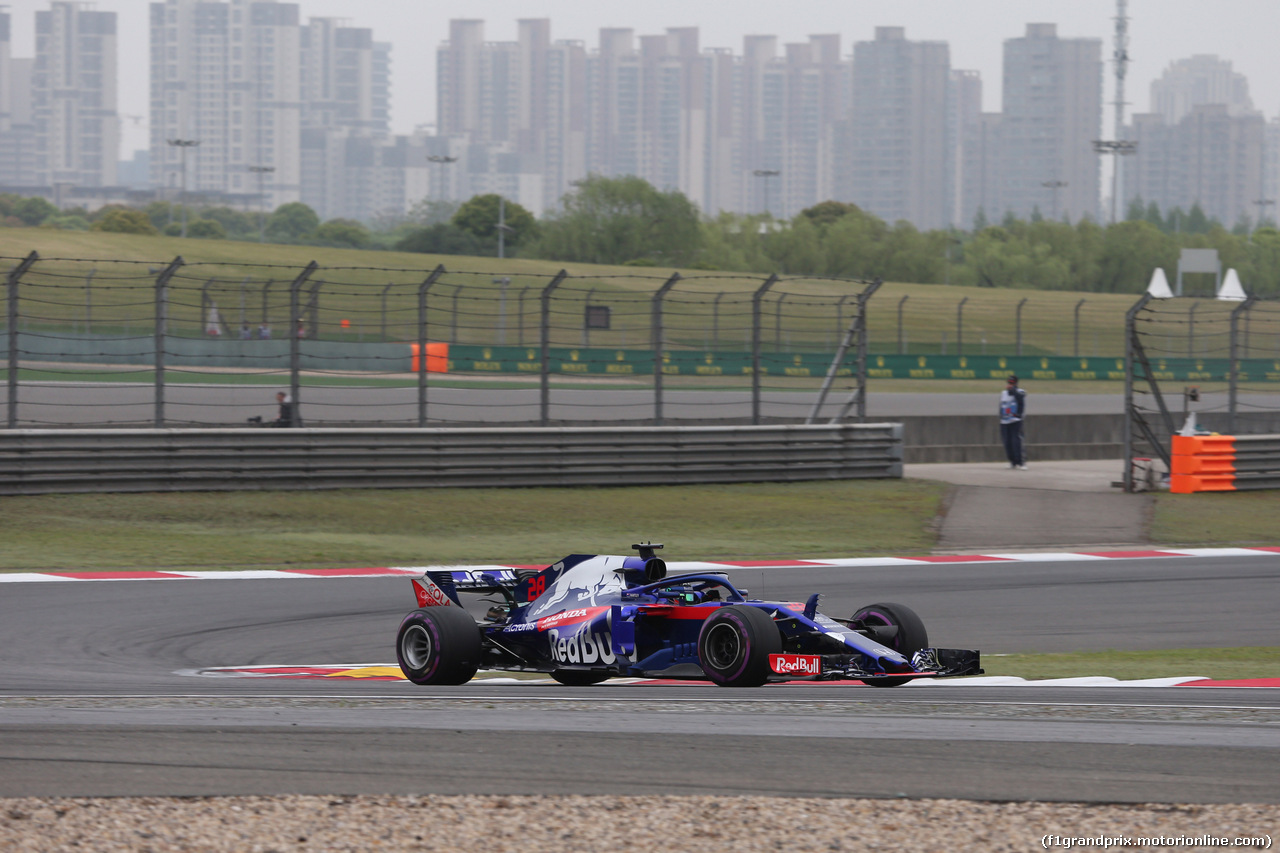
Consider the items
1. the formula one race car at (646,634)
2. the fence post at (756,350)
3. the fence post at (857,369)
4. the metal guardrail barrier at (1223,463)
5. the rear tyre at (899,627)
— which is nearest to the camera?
the formula one race car at (646,634)

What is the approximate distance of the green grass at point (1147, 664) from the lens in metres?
8.65

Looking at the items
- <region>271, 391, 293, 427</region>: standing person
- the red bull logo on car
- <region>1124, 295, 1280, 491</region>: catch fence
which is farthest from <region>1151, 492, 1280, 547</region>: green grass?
the red bull logo on car

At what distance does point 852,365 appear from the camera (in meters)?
20.9

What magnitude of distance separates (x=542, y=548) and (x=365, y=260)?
183ft

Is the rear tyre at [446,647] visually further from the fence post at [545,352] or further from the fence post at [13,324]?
the fence post at [545,352]

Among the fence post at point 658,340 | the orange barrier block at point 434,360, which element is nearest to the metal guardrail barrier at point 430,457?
the fence post at point 658,340

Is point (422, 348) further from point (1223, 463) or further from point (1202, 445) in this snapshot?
point (1223, 463)

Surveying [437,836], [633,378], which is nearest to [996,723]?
[437,836]

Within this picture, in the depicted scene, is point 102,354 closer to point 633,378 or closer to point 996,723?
point 633,378

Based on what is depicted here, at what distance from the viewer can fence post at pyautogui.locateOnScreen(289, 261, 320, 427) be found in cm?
1638

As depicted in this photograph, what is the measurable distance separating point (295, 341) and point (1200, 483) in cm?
1269

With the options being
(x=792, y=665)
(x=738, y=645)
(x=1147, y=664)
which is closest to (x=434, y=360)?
(x=1147, y=664)

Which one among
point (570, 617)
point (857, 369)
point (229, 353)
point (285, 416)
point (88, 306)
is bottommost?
point (570, 617)

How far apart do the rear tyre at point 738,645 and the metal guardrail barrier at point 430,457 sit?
9.99 m
